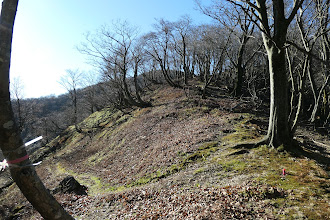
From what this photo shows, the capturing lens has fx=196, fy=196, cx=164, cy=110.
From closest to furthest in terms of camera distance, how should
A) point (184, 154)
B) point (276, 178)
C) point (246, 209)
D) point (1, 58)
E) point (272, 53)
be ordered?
point (1, 58)
point (246, 209)
point (276, 178)
point (272, 53)
point (184, 154)

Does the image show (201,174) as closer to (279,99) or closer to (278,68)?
(279,99)

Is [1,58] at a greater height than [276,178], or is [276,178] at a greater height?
[1,58]

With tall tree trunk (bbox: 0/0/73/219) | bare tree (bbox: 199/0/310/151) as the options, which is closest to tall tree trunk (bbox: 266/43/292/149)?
bare tree (bbox: 199/0/310/151)

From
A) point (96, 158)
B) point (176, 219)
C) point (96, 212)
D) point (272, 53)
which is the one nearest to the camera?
point (176, 219)

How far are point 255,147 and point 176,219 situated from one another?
3.91 meters

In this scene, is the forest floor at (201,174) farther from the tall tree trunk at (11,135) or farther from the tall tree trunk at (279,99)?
the tall tree trunk at (11,135)

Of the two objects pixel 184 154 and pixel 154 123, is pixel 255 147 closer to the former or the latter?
pixel 184 154

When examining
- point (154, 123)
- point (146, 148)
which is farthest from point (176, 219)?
point (154, 123)

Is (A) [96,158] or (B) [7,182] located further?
(B) [7,182]

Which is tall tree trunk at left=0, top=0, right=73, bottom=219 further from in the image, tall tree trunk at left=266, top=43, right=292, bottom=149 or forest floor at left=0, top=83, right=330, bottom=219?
tall tree trunk at left=266, top=43, right=292, bottom=149

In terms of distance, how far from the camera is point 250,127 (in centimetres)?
984

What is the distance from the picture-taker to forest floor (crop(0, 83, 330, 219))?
4.18 m


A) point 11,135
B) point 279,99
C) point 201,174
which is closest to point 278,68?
point 279,99

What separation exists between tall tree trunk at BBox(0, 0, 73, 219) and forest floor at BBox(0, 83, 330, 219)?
3281mm
